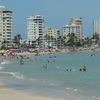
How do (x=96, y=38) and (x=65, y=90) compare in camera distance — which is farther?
(x=96, y=38)

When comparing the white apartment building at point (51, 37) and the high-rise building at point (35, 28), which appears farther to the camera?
the high-rise building at point (35, 28)

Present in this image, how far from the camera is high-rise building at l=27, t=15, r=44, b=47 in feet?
581

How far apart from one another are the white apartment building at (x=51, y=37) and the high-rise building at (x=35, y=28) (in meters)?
2.54

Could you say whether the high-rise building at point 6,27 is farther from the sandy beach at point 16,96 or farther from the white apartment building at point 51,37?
the sandy beach at point 16,96

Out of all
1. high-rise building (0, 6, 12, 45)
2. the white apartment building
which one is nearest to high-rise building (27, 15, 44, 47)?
the white apartment building

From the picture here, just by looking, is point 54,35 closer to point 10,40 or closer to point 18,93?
point 10,40

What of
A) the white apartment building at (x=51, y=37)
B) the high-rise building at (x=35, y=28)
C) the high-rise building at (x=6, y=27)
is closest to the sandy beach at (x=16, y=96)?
the high-rise building at (x=6, y=27)

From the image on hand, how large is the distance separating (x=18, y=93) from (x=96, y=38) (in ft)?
550

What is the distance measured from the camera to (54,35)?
631ft

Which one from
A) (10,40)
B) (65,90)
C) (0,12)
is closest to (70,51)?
(10,40)

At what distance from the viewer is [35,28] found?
7308 inches

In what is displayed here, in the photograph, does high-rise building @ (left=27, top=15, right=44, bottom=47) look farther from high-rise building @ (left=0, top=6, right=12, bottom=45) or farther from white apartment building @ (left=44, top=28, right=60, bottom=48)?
high-rise building @ (left=0, top=6, right=12, bottom=45)

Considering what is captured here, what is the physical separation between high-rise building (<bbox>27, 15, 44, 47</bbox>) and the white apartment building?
2536 mm

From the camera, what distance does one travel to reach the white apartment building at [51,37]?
171625 millimetres
